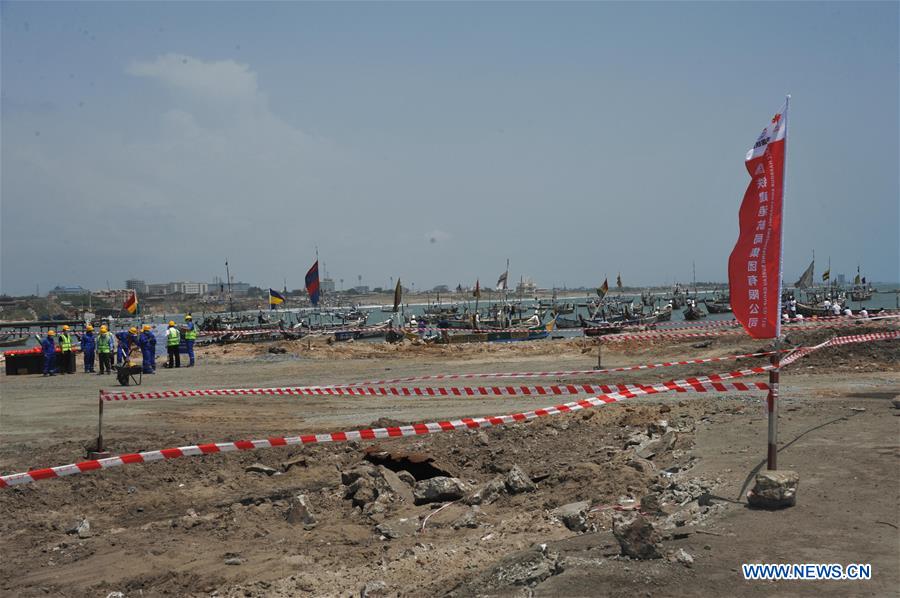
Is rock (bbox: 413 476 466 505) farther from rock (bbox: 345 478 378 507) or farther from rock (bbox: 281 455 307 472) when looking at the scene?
rock (bbox: 281 455 307 472)

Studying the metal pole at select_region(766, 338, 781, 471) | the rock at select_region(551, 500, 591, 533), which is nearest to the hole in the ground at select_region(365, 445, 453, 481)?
the rock at select_region(551, 500, 591, 533)

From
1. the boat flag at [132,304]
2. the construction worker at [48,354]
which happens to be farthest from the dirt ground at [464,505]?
the boat flag at [132,304]

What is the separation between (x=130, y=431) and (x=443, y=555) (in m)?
9.36

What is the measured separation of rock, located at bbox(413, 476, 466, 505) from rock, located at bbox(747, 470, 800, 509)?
3434mm

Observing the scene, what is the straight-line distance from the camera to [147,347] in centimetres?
2467

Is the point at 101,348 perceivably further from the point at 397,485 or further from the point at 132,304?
the point at 397,485

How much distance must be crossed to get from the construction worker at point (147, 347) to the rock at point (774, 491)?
21.8 meters

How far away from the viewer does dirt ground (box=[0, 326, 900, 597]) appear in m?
5.79

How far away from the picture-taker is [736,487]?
7531 mm

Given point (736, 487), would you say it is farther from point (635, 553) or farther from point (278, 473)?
point (278, 473)

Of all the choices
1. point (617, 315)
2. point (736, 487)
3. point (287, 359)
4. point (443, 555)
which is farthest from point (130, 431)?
point (617, 315)

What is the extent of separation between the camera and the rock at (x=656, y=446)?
9.83 meters

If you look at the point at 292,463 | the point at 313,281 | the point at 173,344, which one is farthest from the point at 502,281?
the point at 292,463

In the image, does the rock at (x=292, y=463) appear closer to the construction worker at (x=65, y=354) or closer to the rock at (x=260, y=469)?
the rock at (x=260, y=469)
